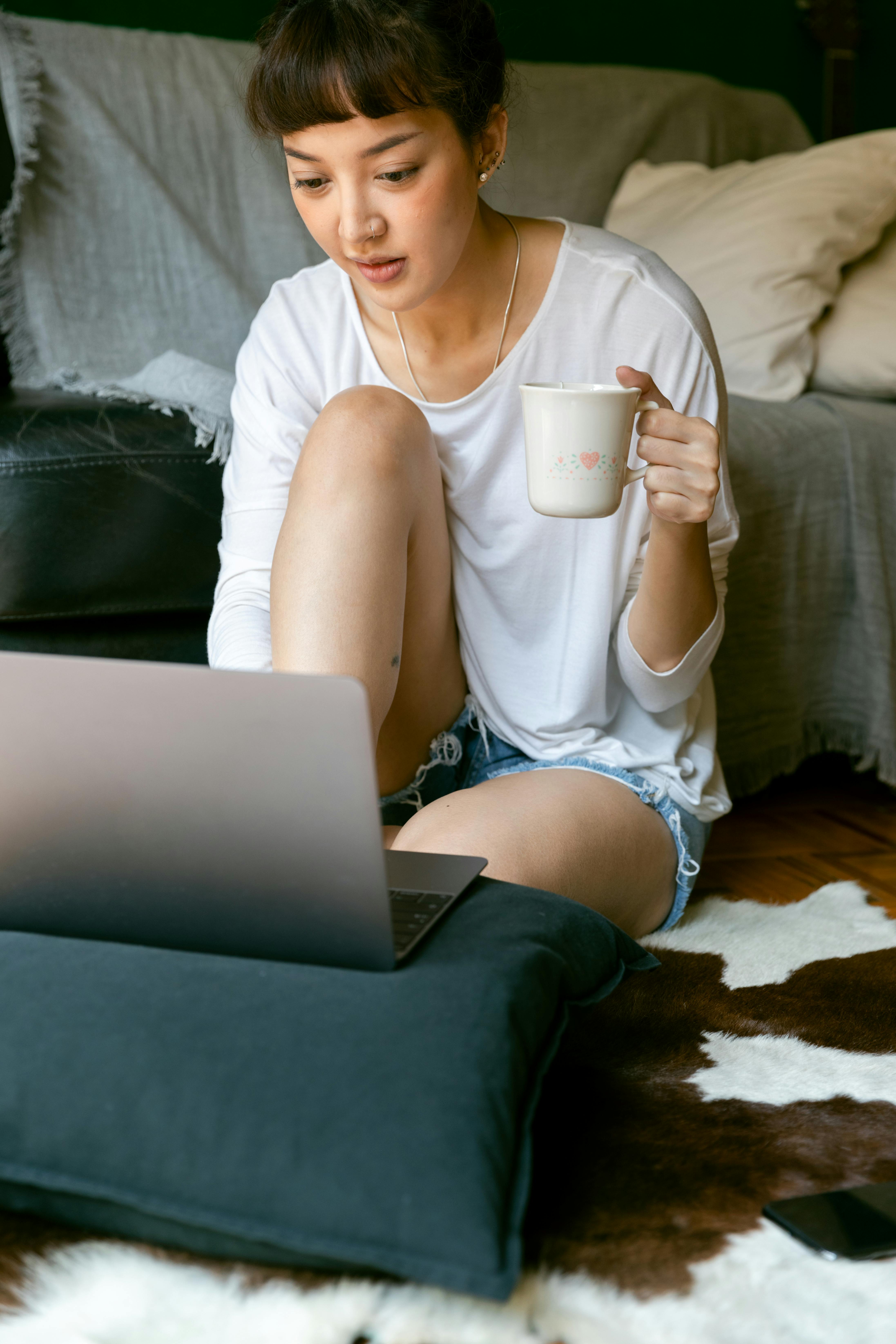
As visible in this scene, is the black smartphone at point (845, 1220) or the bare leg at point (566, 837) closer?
the black smartphone at point (845, 1220)

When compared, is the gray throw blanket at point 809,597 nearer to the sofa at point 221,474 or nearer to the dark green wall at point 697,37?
the sofa at point 221,474

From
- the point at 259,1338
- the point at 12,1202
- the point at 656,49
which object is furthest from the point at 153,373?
the point at 656,49

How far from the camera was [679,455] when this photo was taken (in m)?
0.91

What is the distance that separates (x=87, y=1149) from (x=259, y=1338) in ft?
0.42

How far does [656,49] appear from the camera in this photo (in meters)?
2.76

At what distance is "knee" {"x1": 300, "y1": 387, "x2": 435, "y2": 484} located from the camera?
3.27 ft

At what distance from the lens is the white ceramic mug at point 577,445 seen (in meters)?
0.81

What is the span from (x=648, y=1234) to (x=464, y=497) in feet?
2.30

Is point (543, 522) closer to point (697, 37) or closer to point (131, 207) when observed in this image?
point (131, 207)

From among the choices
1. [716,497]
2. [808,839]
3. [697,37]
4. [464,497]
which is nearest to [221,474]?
[464,497]

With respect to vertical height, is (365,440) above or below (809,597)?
above

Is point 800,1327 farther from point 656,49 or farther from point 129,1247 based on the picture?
point 656,49

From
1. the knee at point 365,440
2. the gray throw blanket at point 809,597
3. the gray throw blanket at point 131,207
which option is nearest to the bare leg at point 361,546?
the knee at point 365,440

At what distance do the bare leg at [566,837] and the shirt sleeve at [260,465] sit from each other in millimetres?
254
